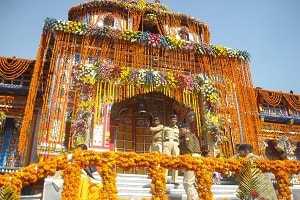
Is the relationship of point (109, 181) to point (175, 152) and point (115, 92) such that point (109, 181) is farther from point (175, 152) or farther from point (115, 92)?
point (115, 92)

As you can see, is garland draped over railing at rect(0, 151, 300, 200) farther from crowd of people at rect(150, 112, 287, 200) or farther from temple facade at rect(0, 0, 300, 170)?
temple facade at rect(0, 0, 300, 170)

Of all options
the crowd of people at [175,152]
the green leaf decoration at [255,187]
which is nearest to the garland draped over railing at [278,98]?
the crowd of people at [175,152]

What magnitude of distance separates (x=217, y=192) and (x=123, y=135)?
225 inches

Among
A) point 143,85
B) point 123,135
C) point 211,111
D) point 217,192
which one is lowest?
point 217,192

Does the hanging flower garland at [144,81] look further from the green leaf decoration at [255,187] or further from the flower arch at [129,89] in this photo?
the green leaf decoration at [255,187]

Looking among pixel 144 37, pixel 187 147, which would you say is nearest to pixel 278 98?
pixel 144 37

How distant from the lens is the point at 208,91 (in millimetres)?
14367

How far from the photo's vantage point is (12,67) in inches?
585

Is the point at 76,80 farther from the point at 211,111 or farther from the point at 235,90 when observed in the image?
the point at 235,90

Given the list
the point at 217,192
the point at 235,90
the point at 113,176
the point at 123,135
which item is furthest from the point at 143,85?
the point at 113,176

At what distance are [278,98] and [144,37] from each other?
8938 mm

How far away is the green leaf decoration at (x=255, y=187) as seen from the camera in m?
6.57

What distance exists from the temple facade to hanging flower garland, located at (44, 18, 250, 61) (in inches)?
1.6

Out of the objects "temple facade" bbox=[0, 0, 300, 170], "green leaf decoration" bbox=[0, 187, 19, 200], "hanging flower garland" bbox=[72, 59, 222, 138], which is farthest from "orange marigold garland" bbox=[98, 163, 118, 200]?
"hanging flower garland" bbox=[72, 59, 222, 138]
